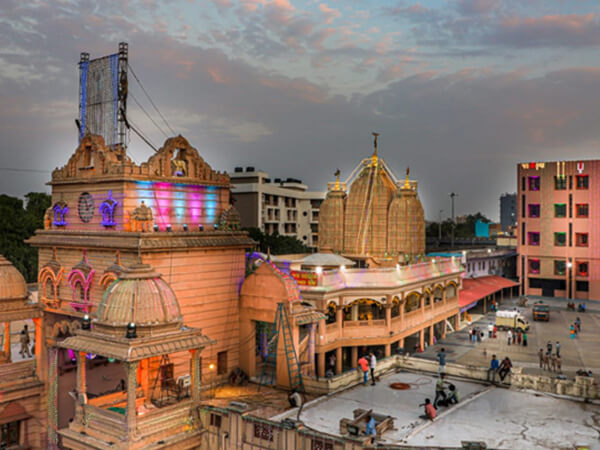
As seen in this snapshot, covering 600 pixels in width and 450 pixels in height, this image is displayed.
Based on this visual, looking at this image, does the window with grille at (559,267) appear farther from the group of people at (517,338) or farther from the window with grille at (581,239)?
Result: the group of people at (517,338)

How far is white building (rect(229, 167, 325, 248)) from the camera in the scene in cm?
8888

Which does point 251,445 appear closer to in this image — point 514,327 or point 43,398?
point 43,398

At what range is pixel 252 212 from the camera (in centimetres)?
8888

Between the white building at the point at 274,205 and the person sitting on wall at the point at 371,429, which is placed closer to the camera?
Result: the person sitting on wall at the point at 371,429

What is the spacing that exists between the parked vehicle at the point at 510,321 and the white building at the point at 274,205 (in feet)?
142

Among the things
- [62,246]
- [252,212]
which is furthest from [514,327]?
[252,212]

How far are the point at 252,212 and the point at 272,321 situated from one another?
6300 centimetres

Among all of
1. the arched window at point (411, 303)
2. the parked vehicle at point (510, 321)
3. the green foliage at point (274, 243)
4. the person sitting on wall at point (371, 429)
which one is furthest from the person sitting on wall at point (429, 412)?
the green foliage at point (274, 243)

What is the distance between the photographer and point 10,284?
91.4 ft

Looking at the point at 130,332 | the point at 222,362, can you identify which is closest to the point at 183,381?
the point at 222,362

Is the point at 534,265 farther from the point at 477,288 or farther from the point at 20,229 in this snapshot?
the point at 20,229

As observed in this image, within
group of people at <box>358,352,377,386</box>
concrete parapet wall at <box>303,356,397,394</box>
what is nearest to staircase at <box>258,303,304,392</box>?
concrete parapet wall at <box>303,356,397,394</box>

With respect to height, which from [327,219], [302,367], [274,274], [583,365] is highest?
[327,219]

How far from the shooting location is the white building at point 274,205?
3499 inches
